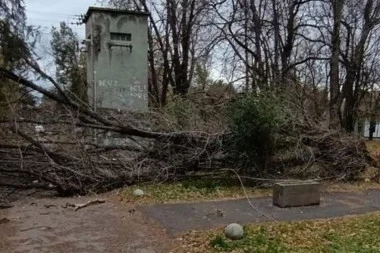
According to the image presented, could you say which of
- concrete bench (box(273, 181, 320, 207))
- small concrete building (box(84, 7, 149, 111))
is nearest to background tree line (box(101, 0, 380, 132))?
small concrete building (box(84, 7, 149, 111))

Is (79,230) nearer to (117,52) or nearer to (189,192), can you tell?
(189,192)

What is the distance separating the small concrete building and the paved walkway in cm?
733

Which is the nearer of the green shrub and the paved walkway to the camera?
the paved walkway

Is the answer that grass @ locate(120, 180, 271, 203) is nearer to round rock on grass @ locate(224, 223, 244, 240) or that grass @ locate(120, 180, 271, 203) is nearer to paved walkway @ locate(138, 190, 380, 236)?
paved walkway @ locate(138, 190, 380, 236)

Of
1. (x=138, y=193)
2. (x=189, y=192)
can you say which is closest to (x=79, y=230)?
(x=138, y=193)

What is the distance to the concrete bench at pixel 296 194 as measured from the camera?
7594 mm

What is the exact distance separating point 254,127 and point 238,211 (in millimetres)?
2435

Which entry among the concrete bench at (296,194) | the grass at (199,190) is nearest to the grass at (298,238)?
the concrete bench at (296,194)

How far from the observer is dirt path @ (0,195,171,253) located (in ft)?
17.6

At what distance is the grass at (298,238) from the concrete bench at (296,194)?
3.75ft

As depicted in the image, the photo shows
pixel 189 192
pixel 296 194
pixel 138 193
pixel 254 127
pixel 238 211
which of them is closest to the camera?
pixel 238 211

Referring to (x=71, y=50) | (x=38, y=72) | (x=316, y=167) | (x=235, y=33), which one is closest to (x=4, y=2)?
(x=38, y=72)

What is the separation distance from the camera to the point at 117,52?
1527 centimetres

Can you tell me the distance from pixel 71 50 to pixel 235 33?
10.2 meters
